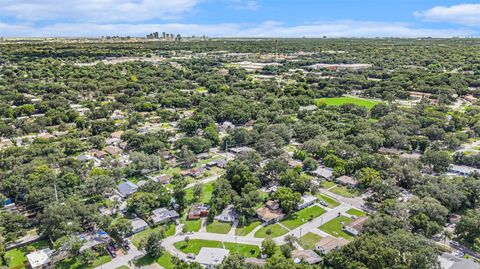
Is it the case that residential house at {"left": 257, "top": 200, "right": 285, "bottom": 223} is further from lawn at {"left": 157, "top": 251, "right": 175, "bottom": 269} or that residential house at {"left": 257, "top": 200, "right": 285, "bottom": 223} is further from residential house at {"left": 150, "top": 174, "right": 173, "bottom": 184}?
residential house at {"left": 150, "top": 174, "right": 173, "bottom": 184}

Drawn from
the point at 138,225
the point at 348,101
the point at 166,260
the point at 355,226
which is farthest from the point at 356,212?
the point at 348,101

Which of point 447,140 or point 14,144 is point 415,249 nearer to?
point 447,140

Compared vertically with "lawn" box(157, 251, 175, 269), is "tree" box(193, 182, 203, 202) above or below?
above

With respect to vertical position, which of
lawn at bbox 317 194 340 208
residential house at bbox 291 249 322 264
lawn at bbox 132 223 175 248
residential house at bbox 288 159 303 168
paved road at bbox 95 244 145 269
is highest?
residential house at bbox 288 159 303 168

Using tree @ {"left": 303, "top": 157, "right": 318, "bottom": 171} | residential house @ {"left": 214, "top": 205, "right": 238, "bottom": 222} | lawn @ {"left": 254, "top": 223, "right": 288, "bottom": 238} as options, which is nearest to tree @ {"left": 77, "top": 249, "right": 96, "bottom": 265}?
residential house @ {"left": 214, "top": 205, "right": 238, "bottom": 222}

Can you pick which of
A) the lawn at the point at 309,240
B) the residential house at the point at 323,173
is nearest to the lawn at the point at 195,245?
the lawn at the point at 309,240

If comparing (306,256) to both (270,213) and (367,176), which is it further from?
(367,176)

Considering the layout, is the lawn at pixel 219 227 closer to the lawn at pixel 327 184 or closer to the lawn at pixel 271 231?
the lawn at pixel 271 231
